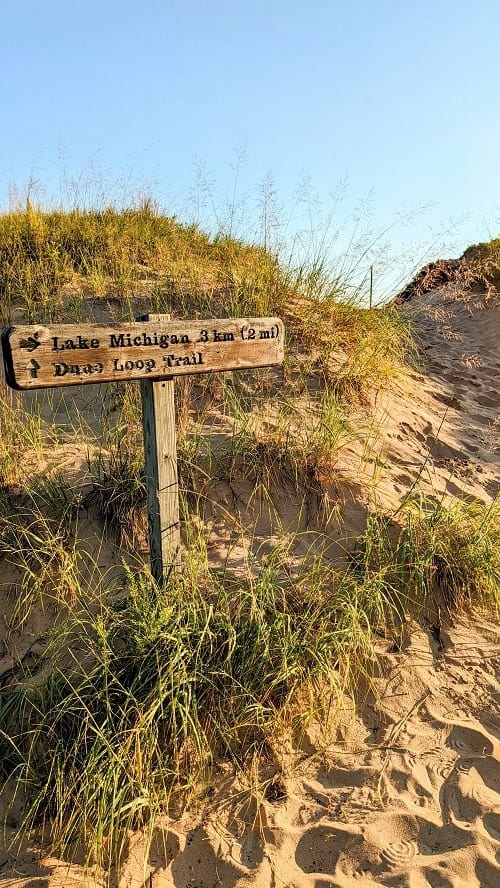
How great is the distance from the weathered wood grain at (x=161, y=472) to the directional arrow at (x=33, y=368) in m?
0.56

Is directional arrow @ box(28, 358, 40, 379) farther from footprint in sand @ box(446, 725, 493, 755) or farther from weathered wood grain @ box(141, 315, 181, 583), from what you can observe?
footprint in sand @ box(446, 725, 493, 755)

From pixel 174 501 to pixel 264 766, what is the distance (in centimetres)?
127

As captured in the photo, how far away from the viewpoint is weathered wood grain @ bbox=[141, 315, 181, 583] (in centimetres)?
286

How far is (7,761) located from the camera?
8.25 feet

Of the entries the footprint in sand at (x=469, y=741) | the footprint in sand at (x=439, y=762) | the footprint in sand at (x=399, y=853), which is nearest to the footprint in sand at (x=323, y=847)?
the footprint in sand at (x=399, y=853)

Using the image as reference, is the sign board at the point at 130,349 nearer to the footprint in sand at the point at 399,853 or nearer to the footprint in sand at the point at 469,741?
the footprint in sand at the point at 469,741

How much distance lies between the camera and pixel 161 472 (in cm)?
293

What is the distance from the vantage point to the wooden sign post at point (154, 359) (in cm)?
241

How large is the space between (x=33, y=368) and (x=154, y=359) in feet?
1.74

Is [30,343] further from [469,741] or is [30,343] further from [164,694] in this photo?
[469,741]

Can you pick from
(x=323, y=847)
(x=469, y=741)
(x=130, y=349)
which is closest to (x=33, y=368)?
(x=130, y=349)

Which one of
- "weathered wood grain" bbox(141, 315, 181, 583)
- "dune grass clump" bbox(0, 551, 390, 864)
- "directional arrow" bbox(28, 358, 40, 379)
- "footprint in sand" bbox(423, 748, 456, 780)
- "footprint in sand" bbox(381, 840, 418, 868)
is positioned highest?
"directional arrow" bbox(28, 358, 40, 379)

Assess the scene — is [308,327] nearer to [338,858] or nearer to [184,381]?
[184,381]

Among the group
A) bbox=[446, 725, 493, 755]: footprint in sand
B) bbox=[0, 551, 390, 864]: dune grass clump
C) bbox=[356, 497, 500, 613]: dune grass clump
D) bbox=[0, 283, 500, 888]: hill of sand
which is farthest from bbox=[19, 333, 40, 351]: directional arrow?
bbox=[446, 725, 493, 755]: footprint in sand
